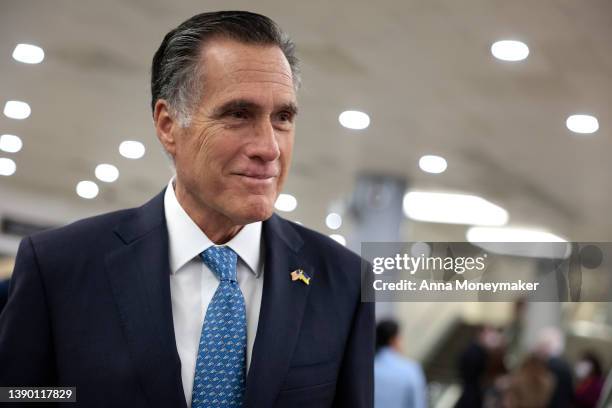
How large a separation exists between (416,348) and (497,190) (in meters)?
6.09

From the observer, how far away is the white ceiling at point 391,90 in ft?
21.4

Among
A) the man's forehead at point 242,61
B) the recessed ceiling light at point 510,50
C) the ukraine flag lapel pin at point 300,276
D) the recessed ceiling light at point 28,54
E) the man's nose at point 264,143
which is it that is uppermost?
the recessed ceiling light at point 28,54

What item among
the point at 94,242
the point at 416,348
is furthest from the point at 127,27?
the point at 416,348

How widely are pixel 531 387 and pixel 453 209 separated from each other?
650cm

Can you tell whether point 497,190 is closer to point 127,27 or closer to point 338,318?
point 127,27

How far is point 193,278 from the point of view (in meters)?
1.65

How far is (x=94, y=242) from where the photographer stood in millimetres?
1653

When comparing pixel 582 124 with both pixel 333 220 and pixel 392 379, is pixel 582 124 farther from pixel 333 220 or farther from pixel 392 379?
pixel 333 220

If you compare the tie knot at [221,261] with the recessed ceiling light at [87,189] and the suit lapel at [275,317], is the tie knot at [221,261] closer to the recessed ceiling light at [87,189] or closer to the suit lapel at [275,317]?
the suit lapel at [275,317]

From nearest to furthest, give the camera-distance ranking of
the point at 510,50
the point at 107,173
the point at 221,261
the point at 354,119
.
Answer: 1. the point at 221,261
2. the point at 510,50
3. the point at 354,119
4. the point at 107,173

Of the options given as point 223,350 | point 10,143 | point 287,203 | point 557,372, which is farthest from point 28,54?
point 223,350

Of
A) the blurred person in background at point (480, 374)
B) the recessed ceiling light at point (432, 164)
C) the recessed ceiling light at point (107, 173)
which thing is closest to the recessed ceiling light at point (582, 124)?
the recessed ceiling light at point (432, 164)

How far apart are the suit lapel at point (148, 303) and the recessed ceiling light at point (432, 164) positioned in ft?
31.3

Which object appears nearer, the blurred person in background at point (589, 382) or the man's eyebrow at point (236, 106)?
the man's eyebrow at point (236, 106)
